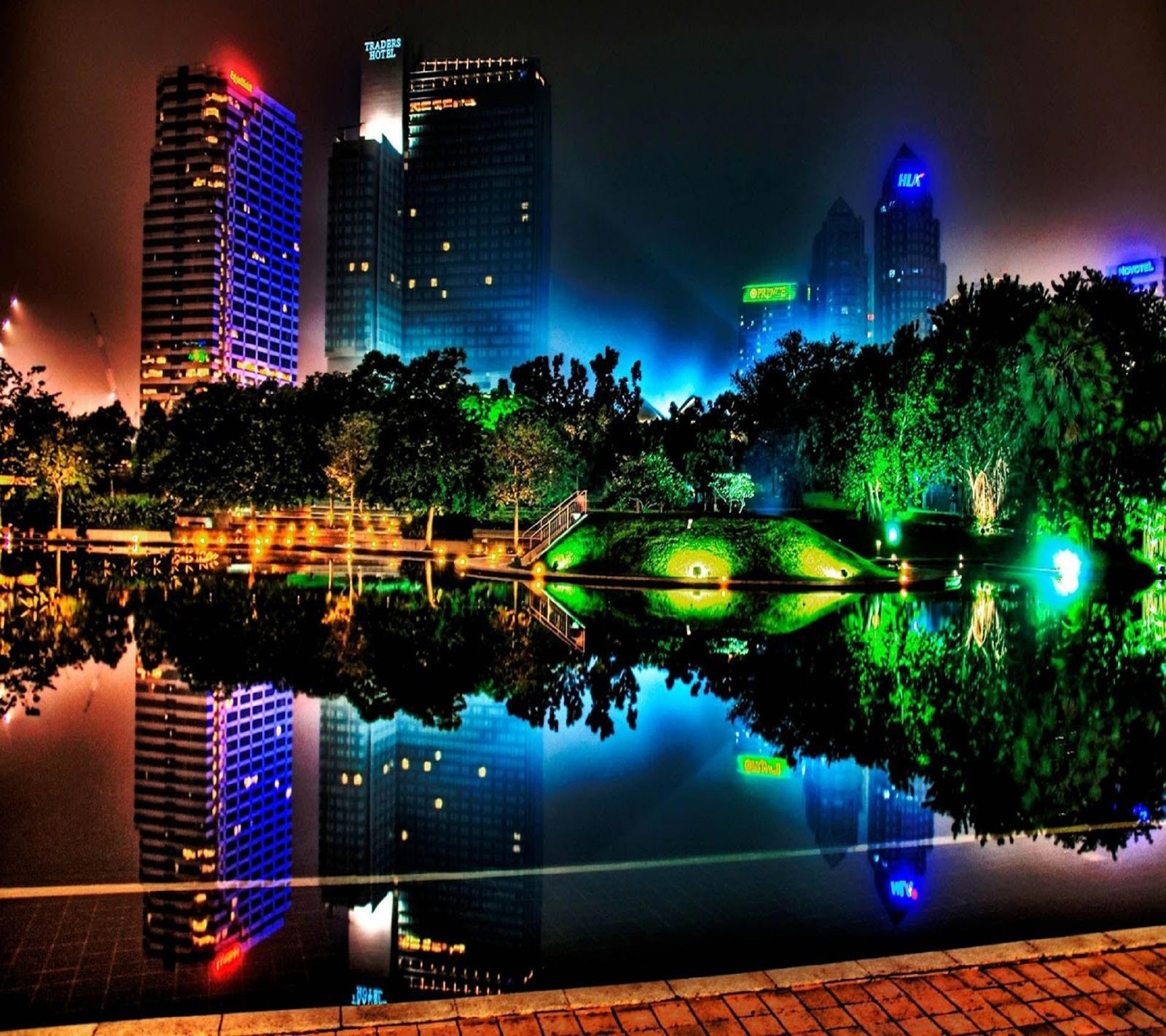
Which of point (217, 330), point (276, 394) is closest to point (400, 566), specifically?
point (276, 394)

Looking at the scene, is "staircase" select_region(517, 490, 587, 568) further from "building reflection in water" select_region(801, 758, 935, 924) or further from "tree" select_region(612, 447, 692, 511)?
"building reflection in water" select_region(801, 758, 935, 924)

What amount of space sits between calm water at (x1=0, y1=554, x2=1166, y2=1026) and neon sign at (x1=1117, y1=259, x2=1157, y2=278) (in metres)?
190

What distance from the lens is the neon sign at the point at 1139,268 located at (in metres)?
181

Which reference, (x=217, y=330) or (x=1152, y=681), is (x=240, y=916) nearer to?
(x=1152, y=681)

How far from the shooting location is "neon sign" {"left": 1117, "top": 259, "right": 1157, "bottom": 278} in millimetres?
181125

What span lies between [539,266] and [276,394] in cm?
13014

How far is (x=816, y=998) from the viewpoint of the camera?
573 cm

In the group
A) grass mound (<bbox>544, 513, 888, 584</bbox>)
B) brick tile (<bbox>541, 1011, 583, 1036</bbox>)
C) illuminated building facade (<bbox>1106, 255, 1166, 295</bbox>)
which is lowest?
brick tile (<bbox>541, 1011, 583, 1036</bbox>)

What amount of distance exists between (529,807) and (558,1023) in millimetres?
5133

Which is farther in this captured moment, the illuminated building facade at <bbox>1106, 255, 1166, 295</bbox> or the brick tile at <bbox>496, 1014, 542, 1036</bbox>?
the illuminated building facade at <bbox>1106, 255, 1166, 295</bbox>

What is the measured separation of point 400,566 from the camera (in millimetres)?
41906

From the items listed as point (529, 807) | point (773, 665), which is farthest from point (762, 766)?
point (773, 665)

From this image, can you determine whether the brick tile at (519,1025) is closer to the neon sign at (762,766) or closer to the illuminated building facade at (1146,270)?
the neon sign at (762,766)

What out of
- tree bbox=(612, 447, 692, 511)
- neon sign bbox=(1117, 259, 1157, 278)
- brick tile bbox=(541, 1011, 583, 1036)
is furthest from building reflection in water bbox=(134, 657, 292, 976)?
neon sign bbox=(1117, 259, 1157, 278)
